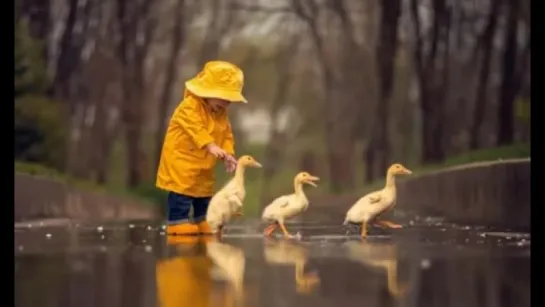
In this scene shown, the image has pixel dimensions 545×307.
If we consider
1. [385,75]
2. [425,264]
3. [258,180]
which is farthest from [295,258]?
[385,75]

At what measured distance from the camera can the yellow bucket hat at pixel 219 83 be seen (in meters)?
2.48

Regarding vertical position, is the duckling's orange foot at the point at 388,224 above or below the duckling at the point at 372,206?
below

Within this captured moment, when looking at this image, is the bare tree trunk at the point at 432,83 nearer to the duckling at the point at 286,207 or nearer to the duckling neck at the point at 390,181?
the duckling neck at the point at 390,181

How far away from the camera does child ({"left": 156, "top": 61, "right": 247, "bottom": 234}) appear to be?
8.15 ft

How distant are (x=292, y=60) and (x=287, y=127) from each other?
8.7 inches

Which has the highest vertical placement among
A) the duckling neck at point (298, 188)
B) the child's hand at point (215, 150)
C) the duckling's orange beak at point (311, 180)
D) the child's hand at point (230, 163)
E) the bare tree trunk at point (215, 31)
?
the bare tree trunk at point (215, 31)

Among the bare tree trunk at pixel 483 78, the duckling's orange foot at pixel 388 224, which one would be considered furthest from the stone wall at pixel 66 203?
the bare tree trunk at pixel 483 78

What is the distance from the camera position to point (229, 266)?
2082 millimetres

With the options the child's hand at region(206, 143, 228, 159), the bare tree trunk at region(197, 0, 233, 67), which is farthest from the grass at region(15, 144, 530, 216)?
the bare tree trunk at region(197, 0, 233, 67)

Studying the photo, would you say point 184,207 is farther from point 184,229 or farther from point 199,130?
point 199,130

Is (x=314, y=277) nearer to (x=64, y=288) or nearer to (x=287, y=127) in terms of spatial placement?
(x=64, y=288)

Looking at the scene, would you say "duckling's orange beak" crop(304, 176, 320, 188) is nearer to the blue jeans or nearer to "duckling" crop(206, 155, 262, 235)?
"duckling" crop(206, 155, 262, 235)

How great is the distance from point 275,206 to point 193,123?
339mm

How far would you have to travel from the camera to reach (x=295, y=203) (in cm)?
249
